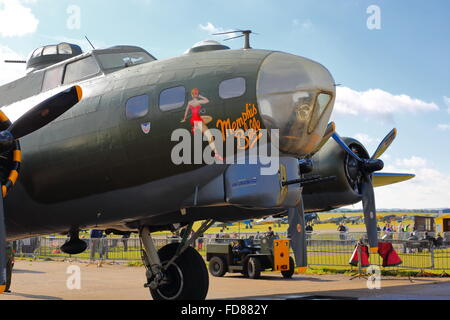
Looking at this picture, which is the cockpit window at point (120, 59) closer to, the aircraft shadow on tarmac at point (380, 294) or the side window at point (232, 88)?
the side window at point (232, 88)

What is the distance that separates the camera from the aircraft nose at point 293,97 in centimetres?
973

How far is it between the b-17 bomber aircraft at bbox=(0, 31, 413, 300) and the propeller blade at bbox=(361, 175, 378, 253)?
6.22 m

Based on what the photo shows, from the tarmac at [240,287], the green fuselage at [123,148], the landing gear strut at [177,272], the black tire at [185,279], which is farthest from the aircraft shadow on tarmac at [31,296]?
the black tire at [185,279]

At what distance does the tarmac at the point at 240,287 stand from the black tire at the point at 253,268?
33 cm

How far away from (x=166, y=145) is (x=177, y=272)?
3.31 meters

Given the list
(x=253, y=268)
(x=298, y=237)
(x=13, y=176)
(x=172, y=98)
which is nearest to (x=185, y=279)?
(x=298, y=237)

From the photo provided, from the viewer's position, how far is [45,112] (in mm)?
10164

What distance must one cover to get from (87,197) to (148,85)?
2527mm

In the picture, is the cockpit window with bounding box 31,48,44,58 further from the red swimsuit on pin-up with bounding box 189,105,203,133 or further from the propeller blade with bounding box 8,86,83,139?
the red swimsuit on pin-up with bounding box 189,105,203,133

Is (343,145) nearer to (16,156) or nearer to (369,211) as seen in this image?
(369,211)

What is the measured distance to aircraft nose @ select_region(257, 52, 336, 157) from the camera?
973 centimetres

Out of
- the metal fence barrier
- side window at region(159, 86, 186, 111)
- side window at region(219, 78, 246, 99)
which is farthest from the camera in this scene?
the metal fence barrier

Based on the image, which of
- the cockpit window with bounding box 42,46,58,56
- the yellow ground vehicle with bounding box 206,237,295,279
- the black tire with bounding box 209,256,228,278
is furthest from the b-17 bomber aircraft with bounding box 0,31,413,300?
the black tire with bounding box 209,256,228,278

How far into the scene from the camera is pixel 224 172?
393 inches
